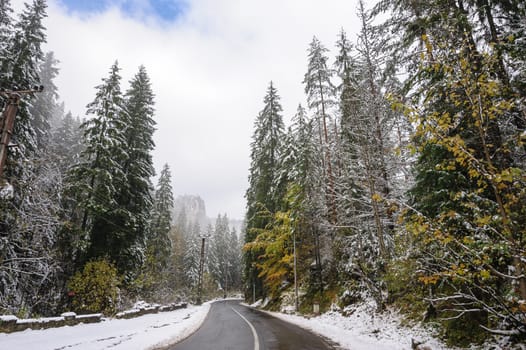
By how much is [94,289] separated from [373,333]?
14860 millimetres

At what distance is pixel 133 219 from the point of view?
18.5 meters

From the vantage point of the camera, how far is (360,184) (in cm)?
1098

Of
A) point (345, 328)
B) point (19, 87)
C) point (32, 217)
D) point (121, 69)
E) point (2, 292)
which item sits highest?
point (121, 69)

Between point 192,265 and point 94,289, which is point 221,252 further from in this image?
point 94,289

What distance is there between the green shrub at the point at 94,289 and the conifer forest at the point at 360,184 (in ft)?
0.26

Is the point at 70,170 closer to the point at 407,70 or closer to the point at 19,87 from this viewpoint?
the point at 19,87

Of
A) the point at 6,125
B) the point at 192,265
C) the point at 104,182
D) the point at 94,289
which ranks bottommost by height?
the point at 94,289

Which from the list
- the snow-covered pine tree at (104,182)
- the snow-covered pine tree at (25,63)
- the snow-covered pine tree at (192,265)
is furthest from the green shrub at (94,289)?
the snow-covered pine tree at (192,265)

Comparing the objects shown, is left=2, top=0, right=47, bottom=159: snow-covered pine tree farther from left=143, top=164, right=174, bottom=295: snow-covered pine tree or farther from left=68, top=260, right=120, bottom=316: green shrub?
left=143, top=164, right=174, bottom=295: snow-covered pine tree

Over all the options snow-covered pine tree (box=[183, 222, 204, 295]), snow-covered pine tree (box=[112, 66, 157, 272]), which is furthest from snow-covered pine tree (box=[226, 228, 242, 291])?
snow-covered pine tree (box=[112, 66, 157, 272])

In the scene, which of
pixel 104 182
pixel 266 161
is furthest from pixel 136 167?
pixel 266 161

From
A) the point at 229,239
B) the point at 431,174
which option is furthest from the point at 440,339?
the point at 229,239

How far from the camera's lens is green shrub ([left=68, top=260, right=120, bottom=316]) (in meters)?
15.2

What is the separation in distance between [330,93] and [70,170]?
20.5m
